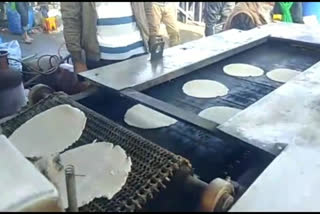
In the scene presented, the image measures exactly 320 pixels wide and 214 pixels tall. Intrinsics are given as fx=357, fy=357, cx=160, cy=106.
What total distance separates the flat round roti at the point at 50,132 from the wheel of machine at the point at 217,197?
0.40 m

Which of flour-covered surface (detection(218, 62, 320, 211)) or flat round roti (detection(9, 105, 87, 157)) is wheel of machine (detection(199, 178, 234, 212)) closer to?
flour-covered surface (detection(218, 62, 320, 211))

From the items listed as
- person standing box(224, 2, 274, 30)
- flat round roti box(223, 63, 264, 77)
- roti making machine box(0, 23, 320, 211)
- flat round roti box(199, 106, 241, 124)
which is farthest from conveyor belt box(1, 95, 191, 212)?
person standing box(224, 2, 274, 30)

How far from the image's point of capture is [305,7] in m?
3.54

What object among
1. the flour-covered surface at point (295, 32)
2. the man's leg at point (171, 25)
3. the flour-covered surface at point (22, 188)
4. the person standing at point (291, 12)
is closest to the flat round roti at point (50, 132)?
the flour-covered surface at point (22, 188)

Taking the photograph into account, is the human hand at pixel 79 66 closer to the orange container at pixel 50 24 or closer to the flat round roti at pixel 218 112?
the flat round roti at pixel 218 112

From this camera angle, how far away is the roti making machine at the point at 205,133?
0.68 metres

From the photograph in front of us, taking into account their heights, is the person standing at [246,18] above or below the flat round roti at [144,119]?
above

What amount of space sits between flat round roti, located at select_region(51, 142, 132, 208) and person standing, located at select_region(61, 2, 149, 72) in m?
1.27

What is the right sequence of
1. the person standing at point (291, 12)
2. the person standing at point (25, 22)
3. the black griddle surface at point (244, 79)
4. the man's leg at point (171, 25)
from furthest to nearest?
the person standing at point (25, 22) → the person standing at point (291, 12) → the man's leg at point (171, 25) → the black griddle surface at point (244, 79)

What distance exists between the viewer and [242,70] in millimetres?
1790

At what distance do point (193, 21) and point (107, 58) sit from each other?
4.27 m

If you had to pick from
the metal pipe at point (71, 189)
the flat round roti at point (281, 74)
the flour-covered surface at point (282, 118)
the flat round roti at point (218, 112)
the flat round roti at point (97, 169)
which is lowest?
the flat round roti at point (218, 112)

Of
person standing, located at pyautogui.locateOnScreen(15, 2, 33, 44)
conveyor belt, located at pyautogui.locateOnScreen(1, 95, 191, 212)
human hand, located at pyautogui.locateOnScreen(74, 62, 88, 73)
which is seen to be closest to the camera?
conveyor belt, located at pyautogui.locateOnScreen(1, 95, 191, 212)

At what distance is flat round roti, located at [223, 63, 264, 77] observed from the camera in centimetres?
176
